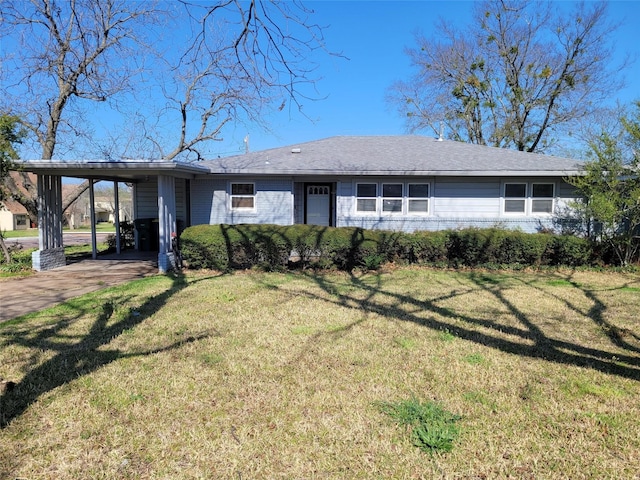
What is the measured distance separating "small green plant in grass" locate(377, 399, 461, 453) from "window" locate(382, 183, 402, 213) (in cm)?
995

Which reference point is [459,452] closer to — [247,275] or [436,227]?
[247,275]

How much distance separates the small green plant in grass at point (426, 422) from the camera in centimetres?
290

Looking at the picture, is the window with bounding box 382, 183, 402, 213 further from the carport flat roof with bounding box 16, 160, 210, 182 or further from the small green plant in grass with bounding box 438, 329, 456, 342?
the small green plant in grass with bounding box 438, 329, 456, 342

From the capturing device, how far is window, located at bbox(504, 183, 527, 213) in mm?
12694

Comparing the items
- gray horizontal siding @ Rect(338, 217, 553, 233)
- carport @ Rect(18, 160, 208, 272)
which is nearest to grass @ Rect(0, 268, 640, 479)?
carport @ Rect(18, 160, 208, 272)

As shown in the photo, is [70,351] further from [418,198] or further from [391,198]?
[418,198]

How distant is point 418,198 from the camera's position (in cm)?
1295

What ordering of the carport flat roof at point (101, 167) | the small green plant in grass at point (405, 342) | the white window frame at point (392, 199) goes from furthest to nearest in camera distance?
the white window frame at point (392, 199), the carport flat roof at point (101, 167), the small green plant in grass at point (405, 342)

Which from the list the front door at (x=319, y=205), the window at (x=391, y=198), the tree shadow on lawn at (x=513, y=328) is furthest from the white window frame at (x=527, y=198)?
the front door at (x=319, y=205)

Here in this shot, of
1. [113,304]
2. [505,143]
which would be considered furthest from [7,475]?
[505,143]

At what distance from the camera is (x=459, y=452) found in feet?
9.20

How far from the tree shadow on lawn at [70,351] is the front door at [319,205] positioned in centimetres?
783

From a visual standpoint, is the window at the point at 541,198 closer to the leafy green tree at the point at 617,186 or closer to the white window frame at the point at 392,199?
the leafy green tree at the point at 617,186

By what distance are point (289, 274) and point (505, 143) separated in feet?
73.2
